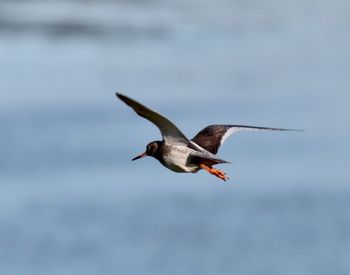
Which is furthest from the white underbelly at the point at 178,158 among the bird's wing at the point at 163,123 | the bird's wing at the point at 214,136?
the bird's wing at the point at 214,136

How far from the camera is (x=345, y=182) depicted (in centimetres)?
2242

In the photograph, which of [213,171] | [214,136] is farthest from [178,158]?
[214,136]

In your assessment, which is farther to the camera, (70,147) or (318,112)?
(318,112)

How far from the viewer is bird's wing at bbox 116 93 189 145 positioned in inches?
313

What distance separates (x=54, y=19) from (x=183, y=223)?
2184 cm

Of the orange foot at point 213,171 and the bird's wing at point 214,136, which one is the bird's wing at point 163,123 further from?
the bird's wing at point 214,136

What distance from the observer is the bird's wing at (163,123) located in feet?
26.1

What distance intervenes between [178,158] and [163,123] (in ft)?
1.42

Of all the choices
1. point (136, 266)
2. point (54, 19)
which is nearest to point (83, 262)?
point (136, 266)

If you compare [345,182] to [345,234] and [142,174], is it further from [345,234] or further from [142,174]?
[142,174]

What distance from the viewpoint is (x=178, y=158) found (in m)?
8.83

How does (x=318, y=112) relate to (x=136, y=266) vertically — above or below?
above

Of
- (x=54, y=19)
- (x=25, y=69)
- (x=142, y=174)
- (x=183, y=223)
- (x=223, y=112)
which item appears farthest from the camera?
(x=54, y=19)

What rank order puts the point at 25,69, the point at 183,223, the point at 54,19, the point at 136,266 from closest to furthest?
the point at 136,266
the point at 183,223
the point at 25,69
the point at 54,19
